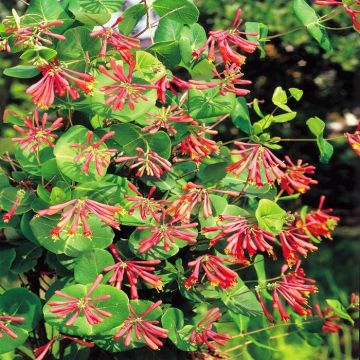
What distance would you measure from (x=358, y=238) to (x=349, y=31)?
179 centimetres

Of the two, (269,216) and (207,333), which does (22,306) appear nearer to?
(207,333)

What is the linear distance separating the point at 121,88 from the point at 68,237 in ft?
1.12

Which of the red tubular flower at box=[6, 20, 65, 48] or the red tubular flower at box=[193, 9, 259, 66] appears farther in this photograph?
the red tubular flower at box=[193, 9, 259, 66]

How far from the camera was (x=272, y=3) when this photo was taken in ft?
14.8

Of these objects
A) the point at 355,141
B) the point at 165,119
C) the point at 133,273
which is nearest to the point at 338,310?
the point at 355,141

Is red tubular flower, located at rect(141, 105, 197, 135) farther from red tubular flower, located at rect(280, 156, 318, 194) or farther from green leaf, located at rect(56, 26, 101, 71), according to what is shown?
red tubular flower, located at rect(280, 156, 318, 194)

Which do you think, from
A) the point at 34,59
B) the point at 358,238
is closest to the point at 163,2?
the point at 34,59

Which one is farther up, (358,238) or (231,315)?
(231,315)

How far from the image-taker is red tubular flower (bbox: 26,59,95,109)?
4.96 feet

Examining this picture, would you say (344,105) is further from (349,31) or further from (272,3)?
(272,3)

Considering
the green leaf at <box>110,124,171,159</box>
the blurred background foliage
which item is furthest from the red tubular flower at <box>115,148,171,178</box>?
the blurred background foliage

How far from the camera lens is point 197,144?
1681 millimetres

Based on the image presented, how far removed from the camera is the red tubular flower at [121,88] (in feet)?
5.01

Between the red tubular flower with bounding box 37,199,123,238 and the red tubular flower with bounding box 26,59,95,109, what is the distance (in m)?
0.21
